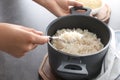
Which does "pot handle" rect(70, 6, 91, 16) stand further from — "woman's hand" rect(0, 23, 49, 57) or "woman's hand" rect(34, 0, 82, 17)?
"woman's hand" rect(0, 23, 49, 57)

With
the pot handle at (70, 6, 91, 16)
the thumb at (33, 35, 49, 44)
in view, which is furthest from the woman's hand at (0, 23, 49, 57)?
the pot handle at (70, 6, 91, 16)

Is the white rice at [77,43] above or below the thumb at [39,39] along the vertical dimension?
below

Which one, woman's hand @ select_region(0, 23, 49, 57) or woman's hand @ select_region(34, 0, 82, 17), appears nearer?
woman's hand @ select_region(0, 23, 49, 57)

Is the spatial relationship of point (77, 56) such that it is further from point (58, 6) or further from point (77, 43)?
point (58, 6)

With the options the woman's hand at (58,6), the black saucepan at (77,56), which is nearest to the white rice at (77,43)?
the black saucepan at (77,56)

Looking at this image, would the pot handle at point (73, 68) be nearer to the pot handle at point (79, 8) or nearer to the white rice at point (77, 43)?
the white rice at point (77, 43)

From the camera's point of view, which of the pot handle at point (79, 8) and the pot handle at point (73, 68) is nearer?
the pot handle at point (73, 68)
